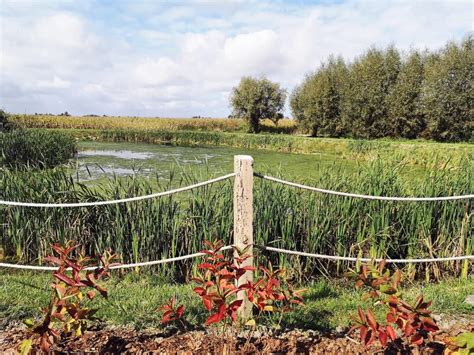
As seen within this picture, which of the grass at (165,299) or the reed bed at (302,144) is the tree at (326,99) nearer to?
the reed bed at (302,144)

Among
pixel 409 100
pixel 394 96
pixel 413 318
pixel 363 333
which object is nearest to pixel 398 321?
pixel 413 318

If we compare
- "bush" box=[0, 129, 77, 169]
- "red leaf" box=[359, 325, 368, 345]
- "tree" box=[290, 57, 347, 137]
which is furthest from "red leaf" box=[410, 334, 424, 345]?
"tree" box=[290, 57, 347, 137]

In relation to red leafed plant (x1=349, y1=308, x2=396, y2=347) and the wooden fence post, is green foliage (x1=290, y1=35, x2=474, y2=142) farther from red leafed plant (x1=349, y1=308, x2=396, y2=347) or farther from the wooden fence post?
red leafed plant (x1=349, y1=308, x2=396, y2=347)

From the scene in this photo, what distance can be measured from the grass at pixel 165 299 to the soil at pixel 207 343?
0.17 meters

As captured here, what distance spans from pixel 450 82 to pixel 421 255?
2245cm

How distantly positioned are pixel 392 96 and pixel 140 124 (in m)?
24.4

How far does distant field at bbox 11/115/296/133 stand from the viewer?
36.2 m

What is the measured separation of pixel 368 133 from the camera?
88.8 ft

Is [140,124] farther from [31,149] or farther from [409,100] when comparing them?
[31,149]

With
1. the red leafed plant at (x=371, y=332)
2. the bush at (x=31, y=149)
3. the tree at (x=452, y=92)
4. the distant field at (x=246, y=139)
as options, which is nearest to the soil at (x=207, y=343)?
the red leafed plant at (x=371, y=332)

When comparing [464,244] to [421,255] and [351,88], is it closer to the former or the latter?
[421,255]

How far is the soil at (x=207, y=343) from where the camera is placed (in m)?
2.14

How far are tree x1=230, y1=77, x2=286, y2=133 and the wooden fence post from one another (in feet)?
Result: 111

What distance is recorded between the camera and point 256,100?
36.2m
